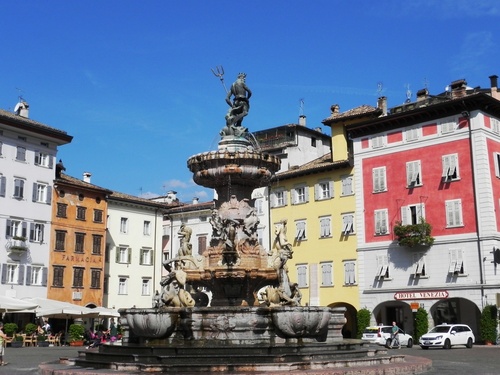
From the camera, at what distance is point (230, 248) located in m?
21.7

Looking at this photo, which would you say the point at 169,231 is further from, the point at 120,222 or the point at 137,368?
the point at 137,368

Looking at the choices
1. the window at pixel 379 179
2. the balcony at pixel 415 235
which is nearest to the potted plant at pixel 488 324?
the balcony at pixel 415 235

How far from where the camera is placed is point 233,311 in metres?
18.7

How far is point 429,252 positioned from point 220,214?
27.0 m

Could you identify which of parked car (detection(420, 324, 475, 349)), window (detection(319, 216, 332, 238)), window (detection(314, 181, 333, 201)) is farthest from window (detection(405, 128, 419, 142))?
parked car (detection(420, 324, 475, 349))

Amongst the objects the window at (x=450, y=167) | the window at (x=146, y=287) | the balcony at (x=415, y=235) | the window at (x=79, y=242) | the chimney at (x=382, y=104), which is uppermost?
the chimney at (x=382, y=104)

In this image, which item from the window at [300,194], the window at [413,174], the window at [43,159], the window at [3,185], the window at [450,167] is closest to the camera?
the window at [450,167]

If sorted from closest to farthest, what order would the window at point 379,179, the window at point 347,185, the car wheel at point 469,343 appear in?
the car wheel at point 469,343 → the window at point 379,179 → the window at point 347,185

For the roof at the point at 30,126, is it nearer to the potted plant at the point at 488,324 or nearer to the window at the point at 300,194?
the window at the point at 300,194

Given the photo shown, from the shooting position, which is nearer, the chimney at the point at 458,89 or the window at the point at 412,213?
the window at the point at 412,213

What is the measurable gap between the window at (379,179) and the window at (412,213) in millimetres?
2468

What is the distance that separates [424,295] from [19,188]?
30.8m

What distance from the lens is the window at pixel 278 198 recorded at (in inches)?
2264

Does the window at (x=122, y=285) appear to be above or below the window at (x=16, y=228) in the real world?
below
